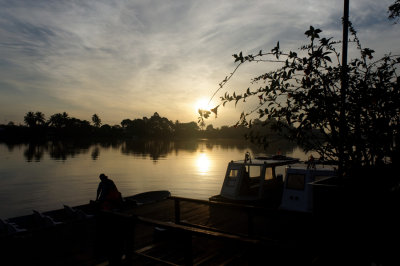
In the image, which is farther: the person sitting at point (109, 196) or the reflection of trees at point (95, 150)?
the reflection of trees at point (95, 150)

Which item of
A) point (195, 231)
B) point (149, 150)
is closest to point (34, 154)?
point (149, 150)

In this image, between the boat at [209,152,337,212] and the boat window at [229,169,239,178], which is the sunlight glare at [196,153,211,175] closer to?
the boat at [209,152,337,212]

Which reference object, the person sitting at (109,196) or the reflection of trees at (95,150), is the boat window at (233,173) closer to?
the person sitting at (109,196)

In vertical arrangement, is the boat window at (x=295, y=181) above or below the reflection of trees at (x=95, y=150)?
above

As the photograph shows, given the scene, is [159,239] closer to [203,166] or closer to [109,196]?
[109,196]

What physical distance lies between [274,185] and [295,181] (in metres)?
4.05

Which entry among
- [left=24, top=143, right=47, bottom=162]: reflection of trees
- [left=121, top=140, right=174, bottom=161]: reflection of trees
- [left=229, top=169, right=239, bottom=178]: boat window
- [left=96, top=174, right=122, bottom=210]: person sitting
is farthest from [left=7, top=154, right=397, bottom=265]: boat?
[left=121, top=140, right=174, bottom=161]: reflection of trees

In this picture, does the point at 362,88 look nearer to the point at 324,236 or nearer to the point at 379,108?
the point at 379,108

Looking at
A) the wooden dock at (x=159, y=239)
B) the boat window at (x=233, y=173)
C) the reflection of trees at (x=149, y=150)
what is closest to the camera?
the wooden dock at (x=159, y=239)

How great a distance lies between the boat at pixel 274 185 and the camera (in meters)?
12.6

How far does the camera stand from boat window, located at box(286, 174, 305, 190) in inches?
505

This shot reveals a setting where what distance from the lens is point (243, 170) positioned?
1521 centimetres

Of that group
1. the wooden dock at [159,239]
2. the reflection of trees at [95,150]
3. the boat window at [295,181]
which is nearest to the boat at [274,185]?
the boat window at [295,181]

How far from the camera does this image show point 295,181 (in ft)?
42.9
